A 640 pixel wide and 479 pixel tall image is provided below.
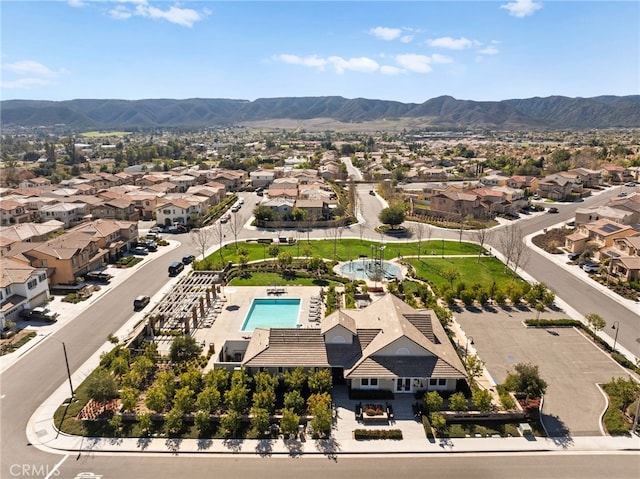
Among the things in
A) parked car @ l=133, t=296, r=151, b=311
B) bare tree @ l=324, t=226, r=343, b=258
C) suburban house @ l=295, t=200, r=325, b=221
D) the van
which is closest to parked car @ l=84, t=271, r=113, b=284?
the van

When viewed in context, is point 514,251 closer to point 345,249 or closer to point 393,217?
point 393,217

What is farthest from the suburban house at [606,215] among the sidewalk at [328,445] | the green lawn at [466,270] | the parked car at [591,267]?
the sidewalk at [328,445]

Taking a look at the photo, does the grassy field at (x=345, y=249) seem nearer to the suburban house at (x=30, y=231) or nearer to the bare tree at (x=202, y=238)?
the bare tree at (x=202, y=238)

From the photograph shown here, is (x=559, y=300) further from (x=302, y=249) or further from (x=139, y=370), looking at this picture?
(x=139, y=370)

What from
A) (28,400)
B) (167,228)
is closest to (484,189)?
(167,228)

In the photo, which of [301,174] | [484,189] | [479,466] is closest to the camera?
[479,466]

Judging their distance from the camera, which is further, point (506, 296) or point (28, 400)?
point (506, 296)
